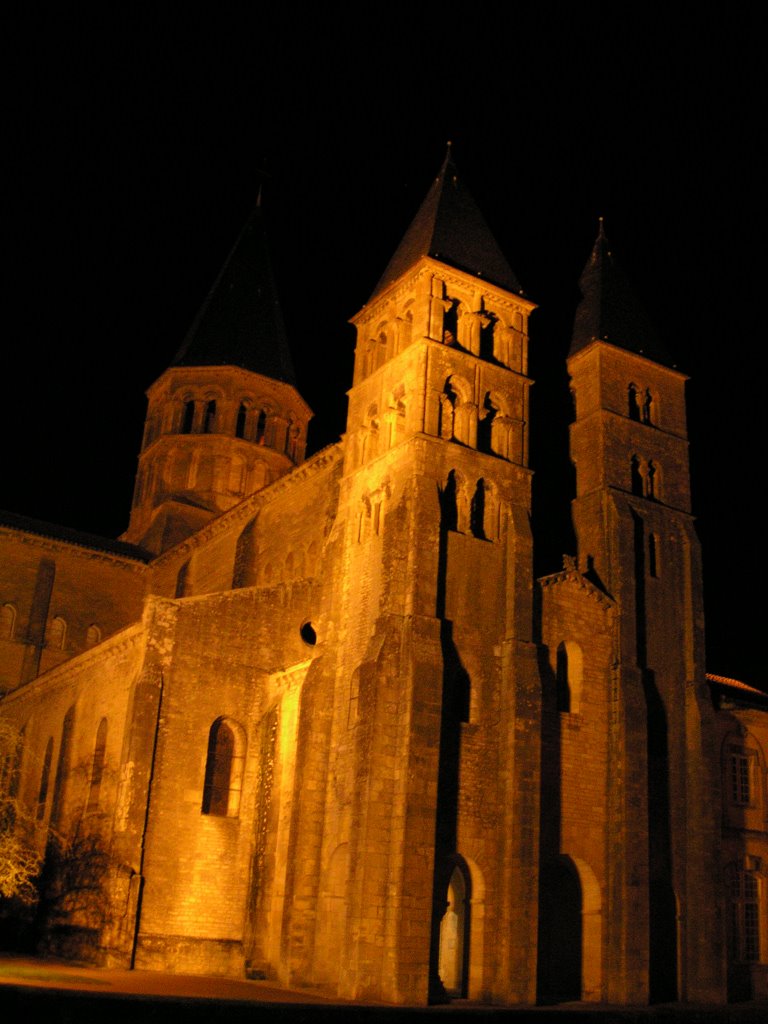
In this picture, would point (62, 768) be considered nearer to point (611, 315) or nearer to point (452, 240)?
point (452, 240)

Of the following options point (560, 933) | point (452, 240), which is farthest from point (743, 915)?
point (452, 240)

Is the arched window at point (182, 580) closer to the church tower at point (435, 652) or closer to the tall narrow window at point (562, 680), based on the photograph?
the church tower at point (435, 652)

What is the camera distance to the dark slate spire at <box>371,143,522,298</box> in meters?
36.7

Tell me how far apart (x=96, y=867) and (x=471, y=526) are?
47.8 feet

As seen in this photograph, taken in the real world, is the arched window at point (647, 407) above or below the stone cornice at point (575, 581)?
above

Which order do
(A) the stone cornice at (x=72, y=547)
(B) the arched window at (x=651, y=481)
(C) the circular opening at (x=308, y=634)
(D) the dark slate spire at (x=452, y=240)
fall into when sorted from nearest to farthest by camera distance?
1. (C) the circular opening at (x=308, y=634)
2. (D) the dark slate spire at (x=452, y=240)
3. (B) the arched window at (x=651, y=481)
4. (A) the stone cornice at (x=72, y=547)

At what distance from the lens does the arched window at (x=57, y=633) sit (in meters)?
46.9

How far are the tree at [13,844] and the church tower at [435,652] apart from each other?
742 centimetres

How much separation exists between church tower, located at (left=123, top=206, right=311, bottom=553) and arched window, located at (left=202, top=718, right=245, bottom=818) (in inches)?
758

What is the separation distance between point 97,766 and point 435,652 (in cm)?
1245

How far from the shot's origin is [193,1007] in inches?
705

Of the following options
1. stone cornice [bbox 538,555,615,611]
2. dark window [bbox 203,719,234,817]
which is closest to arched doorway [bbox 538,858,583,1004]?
stone cornice [bbox 538,555,615,611]

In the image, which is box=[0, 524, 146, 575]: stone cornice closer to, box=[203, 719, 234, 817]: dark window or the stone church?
the stone church

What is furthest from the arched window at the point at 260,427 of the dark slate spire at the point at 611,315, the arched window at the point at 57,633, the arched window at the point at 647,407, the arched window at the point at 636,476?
the arched window at the point at 636,476
